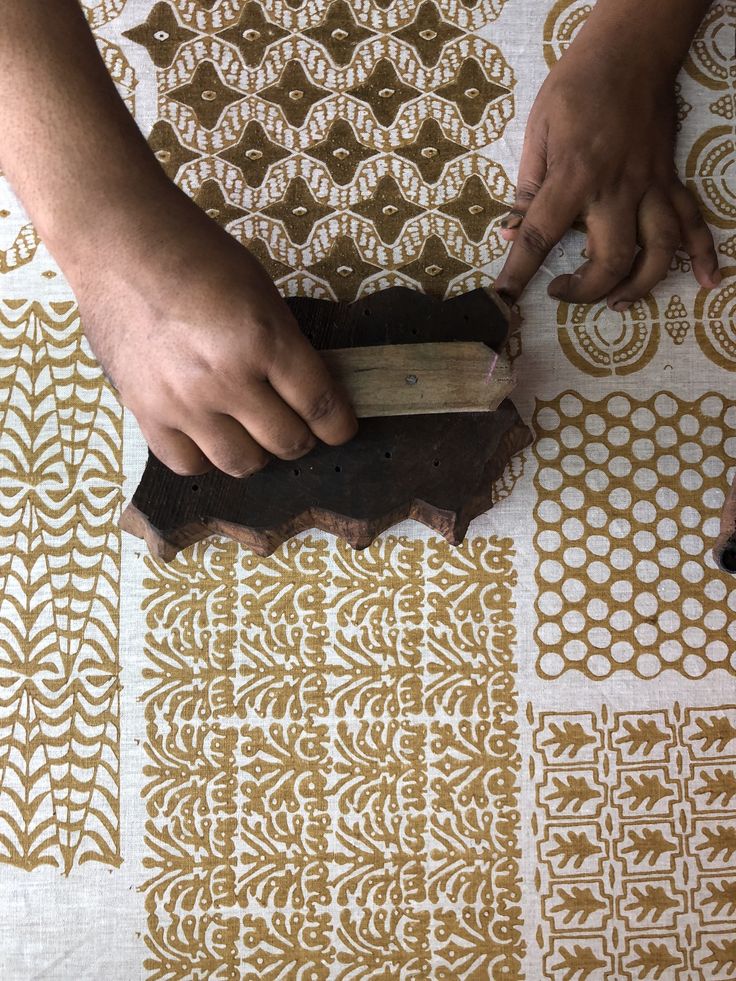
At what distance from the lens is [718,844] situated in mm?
723

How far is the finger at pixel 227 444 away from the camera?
0.60 metres

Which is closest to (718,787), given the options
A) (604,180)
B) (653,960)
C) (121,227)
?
(653,960)

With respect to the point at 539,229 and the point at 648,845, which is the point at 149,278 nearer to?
the point at 539,229

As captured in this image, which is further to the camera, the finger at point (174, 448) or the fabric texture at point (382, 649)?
the fabric texture at point (382, 649)

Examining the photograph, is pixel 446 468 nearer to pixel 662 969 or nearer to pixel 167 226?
pixel 167 226

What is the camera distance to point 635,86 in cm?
75

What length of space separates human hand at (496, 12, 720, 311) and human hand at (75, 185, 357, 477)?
25cm

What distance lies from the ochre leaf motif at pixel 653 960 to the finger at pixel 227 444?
0.51 metres

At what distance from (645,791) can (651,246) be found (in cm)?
47

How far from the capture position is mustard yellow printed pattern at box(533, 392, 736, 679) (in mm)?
736

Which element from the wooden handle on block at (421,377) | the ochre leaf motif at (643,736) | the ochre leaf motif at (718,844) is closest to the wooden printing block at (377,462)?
the wooden handle on block at (421,377)

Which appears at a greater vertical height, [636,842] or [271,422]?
[271,422]

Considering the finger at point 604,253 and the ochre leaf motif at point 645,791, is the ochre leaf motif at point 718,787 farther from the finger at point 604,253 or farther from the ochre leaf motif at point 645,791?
the finger at point 604,253

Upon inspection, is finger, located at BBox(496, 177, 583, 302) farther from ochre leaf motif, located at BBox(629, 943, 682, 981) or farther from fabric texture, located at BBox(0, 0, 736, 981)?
ochre leaf motif, located at BBox(629, 943, 682, 981)
